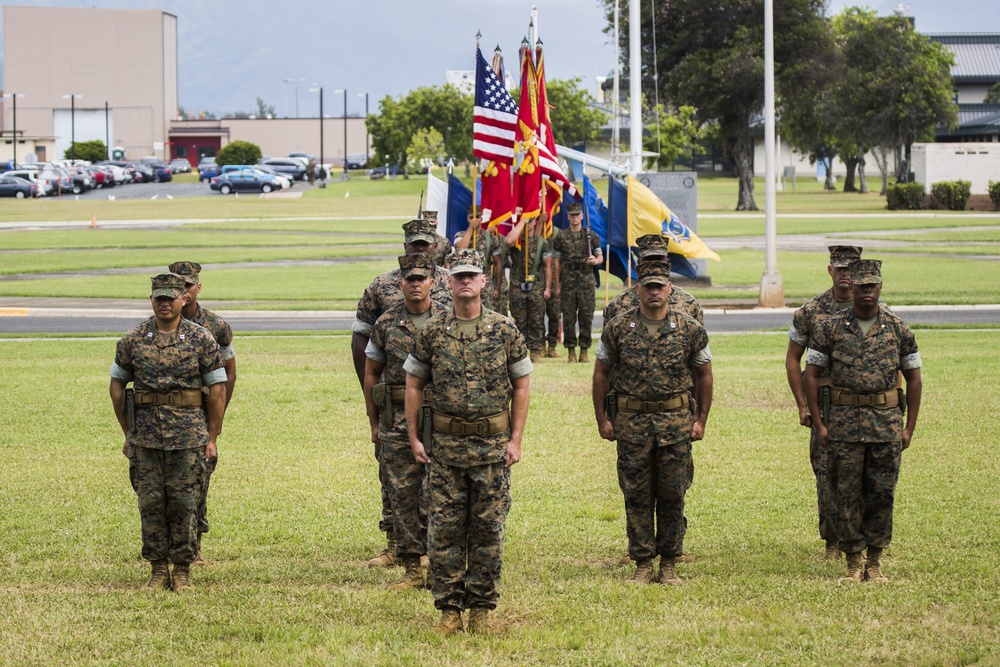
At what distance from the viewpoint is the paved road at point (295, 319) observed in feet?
78.6

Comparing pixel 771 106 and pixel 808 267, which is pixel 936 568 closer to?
pixel 771 106

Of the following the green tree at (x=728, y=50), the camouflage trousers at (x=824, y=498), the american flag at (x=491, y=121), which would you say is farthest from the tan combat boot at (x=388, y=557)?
the green tree at (x=728, y=50)

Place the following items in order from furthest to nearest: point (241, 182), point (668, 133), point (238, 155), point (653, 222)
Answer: point (238, 155) → point (241, 182) → point (668, 133) → point (653, 222)

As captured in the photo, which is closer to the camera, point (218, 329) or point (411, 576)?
point (411, 576)

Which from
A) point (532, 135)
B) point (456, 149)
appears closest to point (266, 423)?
point (532, 135)

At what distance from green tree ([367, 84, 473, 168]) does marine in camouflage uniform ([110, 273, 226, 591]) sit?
94473mm

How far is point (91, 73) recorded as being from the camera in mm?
162000

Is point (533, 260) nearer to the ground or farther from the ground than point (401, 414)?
farther from the ground

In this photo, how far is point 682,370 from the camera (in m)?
8.51

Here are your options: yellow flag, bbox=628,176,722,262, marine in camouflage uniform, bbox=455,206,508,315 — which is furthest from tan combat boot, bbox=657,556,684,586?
yellow flag, bbox=628,176,722,262

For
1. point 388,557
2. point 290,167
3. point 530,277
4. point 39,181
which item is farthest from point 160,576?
point 290,167

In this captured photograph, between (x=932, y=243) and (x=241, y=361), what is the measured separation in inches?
1183

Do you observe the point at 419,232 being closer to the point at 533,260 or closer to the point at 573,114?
the point at 533,260

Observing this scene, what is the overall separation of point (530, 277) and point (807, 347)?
32.5ft
